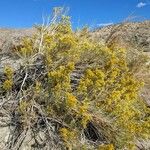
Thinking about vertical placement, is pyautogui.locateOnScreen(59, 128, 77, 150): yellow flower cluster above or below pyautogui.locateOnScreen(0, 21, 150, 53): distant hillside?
below

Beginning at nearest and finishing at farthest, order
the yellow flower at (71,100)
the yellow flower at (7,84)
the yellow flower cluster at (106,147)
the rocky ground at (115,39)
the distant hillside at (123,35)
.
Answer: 1. the yellow flower cluster at (106,147)
2. the yellow flower at (71,100)
3. the yellow flower at (7,84)
4. the rocky ground at (115,39)
5. the distant hillside at (123,35)

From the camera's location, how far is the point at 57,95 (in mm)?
6328

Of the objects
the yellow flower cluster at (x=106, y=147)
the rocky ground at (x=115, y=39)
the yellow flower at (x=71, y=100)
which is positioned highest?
the rocky ground at (x=115, y=39)

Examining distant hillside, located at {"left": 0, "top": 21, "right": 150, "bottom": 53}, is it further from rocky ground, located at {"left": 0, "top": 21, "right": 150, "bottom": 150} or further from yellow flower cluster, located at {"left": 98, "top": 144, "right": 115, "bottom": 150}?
yellow flower cluster, located at {"left": 98, "top": 144, "right": 115, "bottom": 150}

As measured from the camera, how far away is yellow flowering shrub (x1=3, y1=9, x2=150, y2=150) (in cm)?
639

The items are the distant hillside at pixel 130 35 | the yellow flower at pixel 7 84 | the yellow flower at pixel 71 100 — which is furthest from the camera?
the distant hillside at pixel 130 35

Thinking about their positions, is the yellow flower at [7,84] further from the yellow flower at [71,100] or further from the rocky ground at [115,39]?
the yellow flower at [71,100]

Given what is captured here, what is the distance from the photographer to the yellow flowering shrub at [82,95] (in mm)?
6391

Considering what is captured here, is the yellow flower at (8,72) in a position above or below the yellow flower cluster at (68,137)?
above

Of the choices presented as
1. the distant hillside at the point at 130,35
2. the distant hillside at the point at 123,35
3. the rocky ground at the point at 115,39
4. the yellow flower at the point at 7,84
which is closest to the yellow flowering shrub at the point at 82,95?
the yellow flower at the point at 7,84

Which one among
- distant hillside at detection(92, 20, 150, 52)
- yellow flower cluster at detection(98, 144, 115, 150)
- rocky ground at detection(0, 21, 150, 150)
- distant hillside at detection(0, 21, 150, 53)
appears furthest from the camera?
distant hillside at detection(92, 20, 150, 52)

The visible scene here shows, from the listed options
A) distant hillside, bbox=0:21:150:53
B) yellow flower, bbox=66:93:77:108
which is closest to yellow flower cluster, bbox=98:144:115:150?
yellow flower, bbox=66:93:77:108

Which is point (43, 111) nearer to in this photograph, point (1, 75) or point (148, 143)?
point (1, 75)

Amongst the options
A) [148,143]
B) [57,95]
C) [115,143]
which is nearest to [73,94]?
[57,95]
